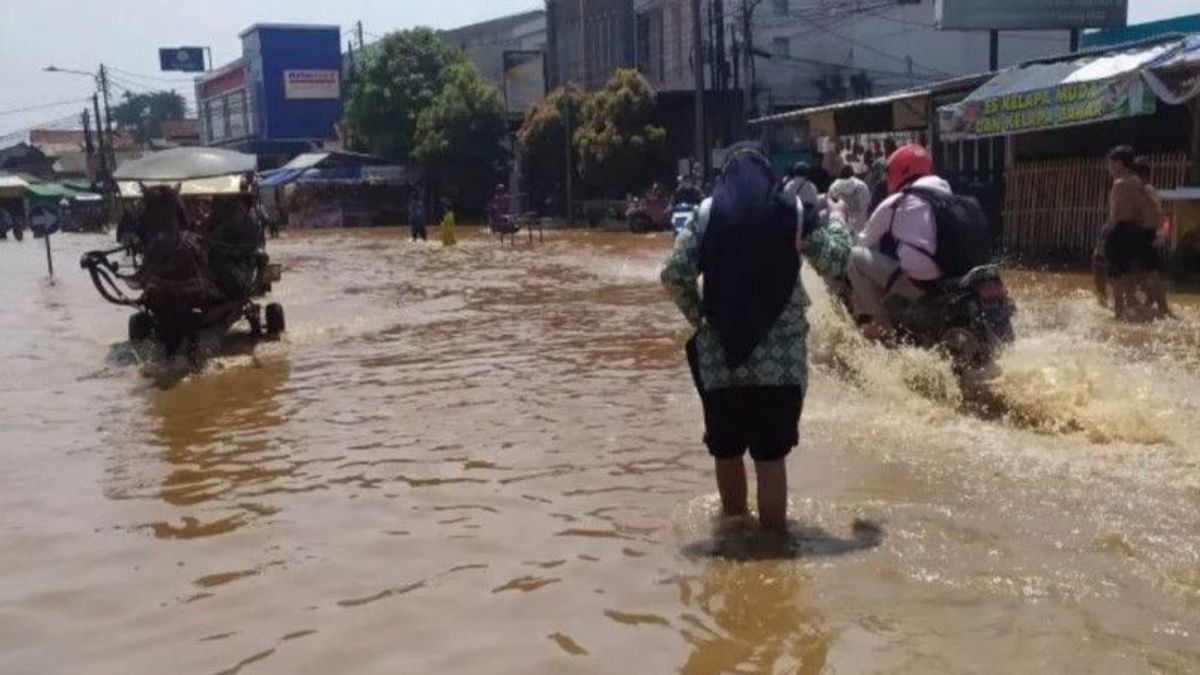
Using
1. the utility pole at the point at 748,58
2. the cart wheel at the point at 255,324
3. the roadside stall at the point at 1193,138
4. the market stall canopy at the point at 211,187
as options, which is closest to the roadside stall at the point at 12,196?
the utility pole at the point at 748,58

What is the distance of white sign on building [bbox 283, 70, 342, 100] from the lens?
65.1 metres

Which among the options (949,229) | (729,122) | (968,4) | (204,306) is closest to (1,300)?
(204,306)

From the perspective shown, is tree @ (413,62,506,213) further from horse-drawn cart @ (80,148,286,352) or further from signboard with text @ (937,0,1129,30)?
horse-drawn cart @ (80,148,286,352)

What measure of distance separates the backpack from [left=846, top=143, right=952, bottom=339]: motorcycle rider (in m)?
0.03

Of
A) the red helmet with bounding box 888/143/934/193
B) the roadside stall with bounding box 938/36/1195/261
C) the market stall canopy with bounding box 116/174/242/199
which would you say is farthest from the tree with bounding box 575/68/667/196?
the red helmet with bounding box 888/143/934/193

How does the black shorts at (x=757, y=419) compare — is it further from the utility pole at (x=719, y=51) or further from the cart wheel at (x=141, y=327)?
the utility pole at (x=719, y=51)

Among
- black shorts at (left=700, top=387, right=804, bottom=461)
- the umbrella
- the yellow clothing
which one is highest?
the umbrella

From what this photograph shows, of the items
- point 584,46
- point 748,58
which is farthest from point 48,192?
point 748,58

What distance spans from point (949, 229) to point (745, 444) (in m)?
2.94

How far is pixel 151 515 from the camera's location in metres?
5.97

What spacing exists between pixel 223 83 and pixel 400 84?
28554 millimetres

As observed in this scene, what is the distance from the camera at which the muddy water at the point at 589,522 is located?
13.3 ft

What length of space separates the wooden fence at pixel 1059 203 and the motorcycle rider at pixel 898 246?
990 cm

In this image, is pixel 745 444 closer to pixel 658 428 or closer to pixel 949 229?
pixel 658 428
